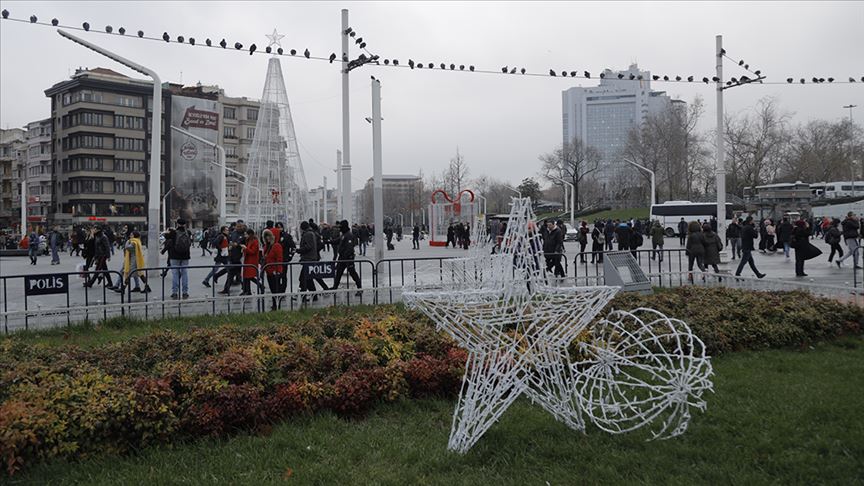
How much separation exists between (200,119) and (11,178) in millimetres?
28325

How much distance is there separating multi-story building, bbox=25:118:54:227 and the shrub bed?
78.2m

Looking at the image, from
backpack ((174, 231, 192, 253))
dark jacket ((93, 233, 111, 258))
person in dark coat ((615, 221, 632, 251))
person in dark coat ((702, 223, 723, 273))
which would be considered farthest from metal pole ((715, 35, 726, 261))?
dark jacket ((93, 233, 111, 258))

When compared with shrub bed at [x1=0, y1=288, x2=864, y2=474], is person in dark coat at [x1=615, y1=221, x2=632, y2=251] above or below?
above

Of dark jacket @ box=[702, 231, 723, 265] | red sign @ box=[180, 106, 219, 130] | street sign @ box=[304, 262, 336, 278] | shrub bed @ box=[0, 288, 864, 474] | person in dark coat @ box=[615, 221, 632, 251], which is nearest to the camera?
shrub bed @ box=[0, 288, 864, 474]

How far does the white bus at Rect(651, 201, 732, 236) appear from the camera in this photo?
163 feet

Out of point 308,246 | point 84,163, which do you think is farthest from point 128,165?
point 308,246

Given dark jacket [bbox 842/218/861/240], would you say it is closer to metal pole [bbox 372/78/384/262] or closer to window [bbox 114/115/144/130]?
metal pole [bbox 372/78/384/262]

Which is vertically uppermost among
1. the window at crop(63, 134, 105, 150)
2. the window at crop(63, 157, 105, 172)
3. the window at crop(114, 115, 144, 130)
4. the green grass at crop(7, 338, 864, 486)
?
the window at crop(114, 115, 144, 130)

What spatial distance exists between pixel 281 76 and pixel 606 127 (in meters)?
125

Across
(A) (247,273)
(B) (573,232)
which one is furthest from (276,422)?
(B) (573,232)

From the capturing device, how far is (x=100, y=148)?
231ft

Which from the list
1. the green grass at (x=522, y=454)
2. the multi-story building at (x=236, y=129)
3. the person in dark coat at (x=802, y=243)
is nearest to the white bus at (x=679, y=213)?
the person in dark coat at (x=802, y=243)

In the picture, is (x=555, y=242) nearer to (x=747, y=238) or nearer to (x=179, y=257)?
(x=747, y=238)

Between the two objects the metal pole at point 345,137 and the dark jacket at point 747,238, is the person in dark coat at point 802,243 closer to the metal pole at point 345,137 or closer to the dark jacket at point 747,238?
the dark jacket at point 747,238
